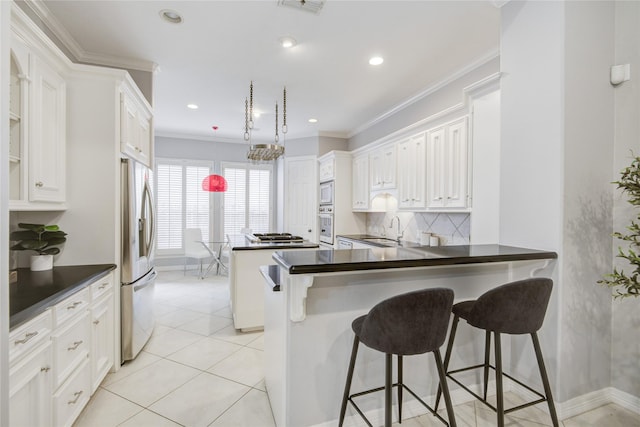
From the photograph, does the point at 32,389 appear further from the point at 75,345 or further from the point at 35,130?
the point at 35,130

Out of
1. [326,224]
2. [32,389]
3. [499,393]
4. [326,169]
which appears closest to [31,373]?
[32,389]

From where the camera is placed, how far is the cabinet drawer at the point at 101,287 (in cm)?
214

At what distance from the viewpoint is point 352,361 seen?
167cm

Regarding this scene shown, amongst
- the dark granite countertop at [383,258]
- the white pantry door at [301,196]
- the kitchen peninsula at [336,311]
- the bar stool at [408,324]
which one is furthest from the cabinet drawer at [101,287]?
the white pantry door at [301,196]

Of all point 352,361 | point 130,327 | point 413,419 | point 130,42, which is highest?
point 130,42

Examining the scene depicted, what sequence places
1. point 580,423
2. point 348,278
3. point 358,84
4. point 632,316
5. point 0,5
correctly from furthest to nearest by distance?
point 358,84 < point 632,316 < point 580,423 < point 348,278 < point 0,5

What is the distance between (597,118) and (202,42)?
3143 mm

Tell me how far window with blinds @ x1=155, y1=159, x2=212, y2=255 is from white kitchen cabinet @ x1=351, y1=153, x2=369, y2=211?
330 cm

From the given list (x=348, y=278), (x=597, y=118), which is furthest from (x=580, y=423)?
(x=597, y=118)

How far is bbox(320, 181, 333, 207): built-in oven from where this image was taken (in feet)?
18.2

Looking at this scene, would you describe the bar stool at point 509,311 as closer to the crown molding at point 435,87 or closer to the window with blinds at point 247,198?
the crown molding at point 435,87

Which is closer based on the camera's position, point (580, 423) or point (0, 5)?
point (0, 5)

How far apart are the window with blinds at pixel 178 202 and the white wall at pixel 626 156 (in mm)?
6422

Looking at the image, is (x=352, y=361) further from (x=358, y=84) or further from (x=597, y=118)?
(x=358, y=84)
